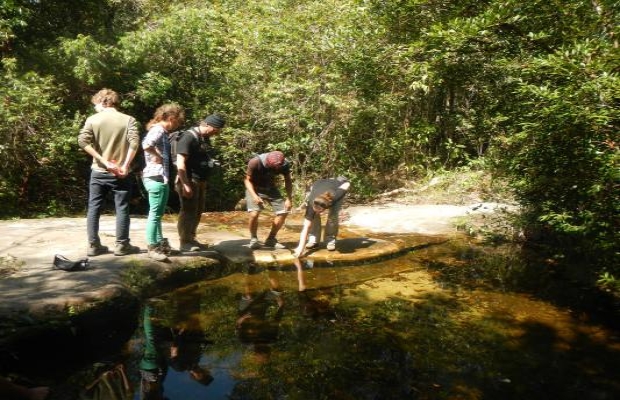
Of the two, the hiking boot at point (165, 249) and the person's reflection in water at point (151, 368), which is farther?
the hiking boot at point (165, 249)

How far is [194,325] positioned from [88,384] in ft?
3.67

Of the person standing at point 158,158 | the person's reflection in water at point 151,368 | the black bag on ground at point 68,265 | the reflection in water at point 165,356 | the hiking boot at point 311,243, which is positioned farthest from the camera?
the hiking boot at point 311,243

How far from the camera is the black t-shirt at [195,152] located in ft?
16.9

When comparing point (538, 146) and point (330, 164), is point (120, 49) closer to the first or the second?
point (330, 164)

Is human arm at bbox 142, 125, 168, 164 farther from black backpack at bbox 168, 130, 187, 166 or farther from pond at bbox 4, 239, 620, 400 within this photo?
pond at bbox 4, 239, 620, 400

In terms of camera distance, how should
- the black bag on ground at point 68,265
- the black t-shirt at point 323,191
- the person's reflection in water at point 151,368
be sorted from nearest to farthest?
the person's reflection in water at point 151,368 → the black bag on ground at point 68,265 → the black t-shirt at point 323,191

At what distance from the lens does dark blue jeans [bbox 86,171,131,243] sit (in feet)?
16.2

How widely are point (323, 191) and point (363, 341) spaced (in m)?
2.60

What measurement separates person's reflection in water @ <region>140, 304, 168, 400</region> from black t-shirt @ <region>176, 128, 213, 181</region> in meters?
2.02

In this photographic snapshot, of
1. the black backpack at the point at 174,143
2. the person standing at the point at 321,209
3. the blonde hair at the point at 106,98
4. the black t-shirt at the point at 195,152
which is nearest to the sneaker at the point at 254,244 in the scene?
the person standing at the point at 321,209

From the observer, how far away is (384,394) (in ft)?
10.3

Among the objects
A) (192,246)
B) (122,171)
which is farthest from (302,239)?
(122,171)

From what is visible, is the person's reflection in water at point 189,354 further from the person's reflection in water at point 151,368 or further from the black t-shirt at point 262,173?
the black t-shirt at point 262,173

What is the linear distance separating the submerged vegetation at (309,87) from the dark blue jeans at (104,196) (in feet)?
12.2
